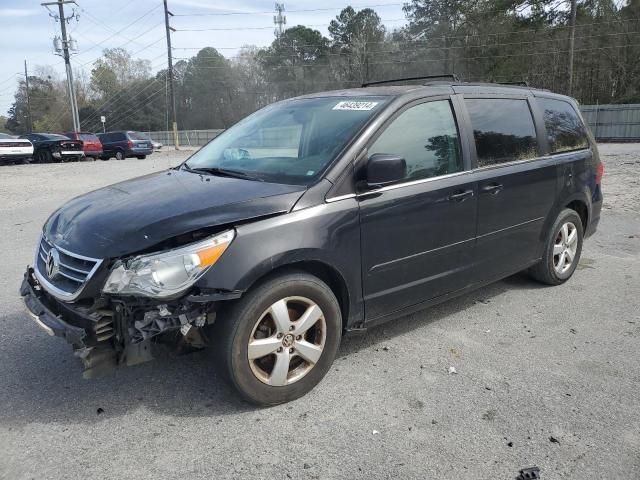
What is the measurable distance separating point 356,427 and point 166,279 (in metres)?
1.28

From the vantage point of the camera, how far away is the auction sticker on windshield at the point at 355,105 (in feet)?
11.7

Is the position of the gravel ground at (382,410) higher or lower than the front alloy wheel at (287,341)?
lower

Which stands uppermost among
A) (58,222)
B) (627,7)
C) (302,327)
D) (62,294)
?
(627,7)

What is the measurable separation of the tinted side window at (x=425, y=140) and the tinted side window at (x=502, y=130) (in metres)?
0.26

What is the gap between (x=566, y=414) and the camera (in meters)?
2.91

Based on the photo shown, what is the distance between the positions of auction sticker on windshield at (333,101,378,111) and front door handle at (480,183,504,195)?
1.08 m

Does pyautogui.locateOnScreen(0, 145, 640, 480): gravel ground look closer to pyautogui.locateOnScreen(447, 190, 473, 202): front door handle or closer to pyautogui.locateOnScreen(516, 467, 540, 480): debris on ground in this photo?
pyautogui.locateOnScreen(516, 467, 540, 480): debris on ground

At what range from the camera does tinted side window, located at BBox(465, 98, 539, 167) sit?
402 centimetres

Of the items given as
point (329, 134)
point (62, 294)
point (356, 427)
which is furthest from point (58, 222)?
point (356, 427)

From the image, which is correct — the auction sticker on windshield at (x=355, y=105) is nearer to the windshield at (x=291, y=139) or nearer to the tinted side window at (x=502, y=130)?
the windshield at (x=291, y=139)

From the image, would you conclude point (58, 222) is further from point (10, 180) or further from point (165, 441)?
point (10, 180)

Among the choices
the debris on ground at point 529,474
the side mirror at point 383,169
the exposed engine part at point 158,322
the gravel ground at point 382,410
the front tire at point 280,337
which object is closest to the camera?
the debris on ground at point 529,474

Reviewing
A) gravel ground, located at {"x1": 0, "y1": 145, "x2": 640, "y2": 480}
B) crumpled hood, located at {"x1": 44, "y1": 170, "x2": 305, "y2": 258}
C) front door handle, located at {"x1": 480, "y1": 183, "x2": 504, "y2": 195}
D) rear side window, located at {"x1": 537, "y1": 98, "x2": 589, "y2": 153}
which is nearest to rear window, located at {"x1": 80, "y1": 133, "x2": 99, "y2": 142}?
gravel ground, located at {"x1": 0, "y1": 145, "x2": 640, "y2": 480}

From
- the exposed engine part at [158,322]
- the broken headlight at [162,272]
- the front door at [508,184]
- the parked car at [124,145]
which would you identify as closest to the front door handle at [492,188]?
the front door at [508,184]
